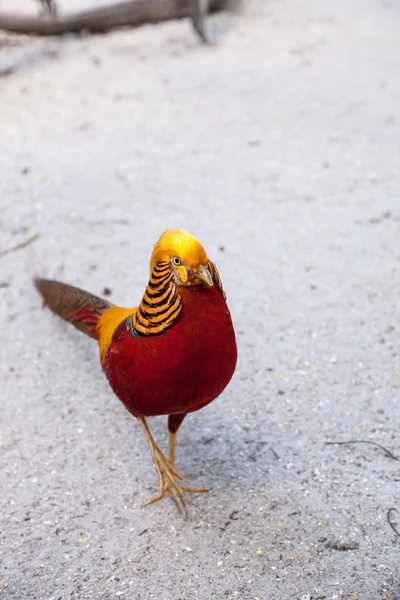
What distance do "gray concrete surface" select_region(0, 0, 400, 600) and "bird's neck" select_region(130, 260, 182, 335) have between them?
0.69 meters

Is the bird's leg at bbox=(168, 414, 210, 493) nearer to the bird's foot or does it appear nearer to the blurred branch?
the bird's foot

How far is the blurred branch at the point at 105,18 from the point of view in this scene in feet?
21.7

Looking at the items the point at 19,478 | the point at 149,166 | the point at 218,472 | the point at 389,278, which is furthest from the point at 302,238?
the point at 19,478

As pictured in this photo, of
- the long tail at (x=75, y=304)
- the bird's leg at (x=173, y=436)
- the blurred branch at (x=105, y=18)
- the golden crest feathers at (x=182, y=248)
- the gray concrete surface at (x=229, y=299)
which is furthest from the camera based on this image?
the blurred branch at (x=105, y=18)

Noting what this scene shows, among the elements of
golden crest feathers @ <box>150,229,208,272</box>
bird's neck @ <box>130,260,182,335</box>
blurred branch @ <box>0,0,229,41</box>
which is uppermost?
golden crest feathers @ <box>150,229,208,272</box>

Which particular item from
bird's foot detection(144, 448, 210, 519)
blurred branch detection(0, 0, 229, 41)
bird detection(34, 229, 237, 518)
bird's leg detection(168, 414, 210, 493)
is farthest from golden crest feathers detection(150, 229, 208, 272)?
blurred branch detection(0, 0, 229, 41)

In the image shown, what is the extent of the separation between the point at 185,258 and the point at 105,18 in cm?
552

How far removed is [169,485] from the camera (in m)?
2.33

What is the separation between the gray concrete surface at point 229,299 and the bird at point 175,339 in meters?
0.44

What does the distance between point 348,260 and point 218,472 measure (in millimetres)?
1467

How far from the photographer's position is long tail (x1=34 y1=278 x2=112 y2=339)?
266cm

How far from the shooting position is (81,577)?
81.4 inches

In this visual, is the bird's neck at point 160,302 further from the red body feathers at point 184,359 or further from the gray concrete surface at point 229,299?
the gray concrete surface at point 229,299

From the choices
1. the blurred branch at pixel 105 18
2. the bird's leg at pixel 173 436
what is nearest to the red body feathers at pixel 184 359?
the bird's leg at pixel 173 436
